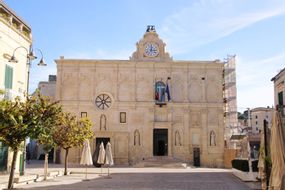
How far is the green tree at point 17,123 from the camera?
15.3 meters

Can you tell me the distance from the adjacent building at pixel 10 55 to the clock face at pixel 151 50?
25456 millimetres

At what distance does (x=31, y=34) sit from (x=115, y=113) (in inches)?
886

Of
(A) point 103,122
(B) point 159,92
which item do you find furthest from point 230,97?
(A) point 103,122

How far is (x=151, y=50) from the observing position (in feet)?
165

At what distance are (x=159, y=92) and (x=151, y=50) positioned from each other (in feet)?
18.5

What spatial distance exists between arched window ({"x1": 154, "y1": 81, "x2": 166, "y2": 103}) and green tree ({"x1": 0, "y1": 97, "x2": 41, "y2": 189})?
32850mm

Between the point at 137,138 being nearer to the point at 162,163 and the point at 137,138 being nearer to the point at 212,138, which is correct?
the point at 162,163

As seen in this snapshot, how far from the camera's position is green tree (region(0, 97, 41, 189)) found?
15.3 meters

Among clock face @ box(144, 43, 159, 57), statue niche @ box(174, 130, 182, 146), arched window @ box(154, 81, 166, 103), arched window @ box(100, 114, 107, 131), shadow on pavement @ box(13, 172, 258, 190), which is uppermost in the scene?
clock face @ box(144, 43, 159, 57)

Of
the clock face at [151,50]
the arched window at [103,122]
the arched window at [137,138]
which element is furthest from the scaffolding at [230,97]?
the arched window at [103,122]

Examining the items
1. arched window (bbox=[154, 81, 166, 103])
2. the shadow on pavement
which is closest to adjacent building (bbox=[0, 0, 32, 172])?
the shadow on pavement

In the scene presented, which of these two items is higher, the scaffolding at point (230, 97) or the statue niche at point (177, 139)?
the scaffolding at point (230, 97)

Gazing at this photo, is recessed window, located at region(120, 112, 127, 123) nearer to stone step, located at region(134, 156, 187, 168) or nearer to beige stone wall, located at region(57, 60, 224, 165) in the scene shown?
beige stone wall, located at region(57, 60, 224, 165)

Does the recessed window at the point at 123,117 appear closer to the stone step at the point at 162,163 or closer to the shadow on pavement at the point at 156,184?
the stone step at the point at 162,163
